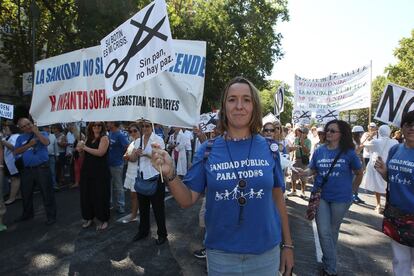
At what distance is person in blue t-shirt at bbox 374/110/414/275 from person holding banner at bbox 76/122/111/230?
4.47m

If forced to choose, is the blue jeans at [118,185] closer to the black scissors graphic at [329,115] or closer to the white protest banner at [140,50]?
the white protest banner at [140,50]

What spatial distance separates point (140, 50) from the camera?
3.83 metres

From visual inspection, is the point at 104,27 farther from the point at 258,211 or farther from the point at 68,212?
the point at 258,211

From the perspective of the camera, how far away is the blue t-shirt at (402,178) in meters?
3.80

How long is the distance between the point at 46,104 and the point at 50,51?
57.7ft

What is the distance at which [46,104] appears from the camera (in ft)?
17.1

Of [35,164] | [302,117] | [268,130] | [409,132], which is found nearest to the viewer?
[409,132]

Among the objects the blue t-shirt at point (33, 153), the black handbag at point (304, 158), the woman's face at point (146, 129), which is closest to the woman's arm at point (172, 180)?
the woman's face at point (146, 129)

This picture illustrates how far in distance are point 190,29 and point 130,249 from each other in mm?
21026

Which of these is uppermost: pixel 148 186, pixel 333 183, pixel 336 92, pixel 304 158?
pixel 336 92

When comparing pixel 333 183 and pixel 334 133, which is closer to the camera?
pixel 333 183

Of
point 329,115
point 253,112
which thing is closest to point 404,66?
point 329,115

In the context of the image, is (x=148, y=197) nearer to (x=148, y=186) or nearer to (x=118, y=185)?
(x=148, y=186)

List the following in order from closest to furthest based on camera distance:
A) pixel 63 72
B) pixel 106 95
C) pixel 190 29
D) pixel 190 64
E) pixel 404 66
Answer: pixel 106 95, pixel 190 64, pixel 63 72, pixel 190 29, pixel 404 66
